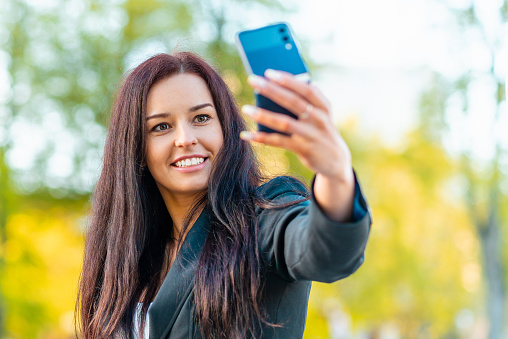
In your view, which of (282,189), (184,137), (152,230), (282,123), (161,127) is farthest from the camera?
(152,230)

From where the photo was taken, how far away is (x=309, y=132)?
46.6 inches

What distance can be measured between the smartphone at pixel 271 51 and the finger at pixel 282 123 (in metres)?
0.11

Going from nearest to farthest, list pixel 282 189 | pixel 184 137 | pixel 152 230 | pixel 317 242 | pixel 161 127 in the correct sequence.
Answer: pixel 317 242 → pixel 282 189 → pixel 184 137 → pixel 161 127 → pixel 152 230

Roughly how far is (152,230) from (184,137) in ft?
1.63

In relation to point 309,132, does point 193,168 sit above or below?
above

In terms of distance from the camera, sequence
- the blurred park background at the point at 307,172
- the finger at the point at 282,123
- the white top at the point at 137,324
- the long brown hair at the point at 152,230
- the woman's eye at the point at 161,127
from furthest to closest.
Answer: the blurred park background at the point at 307,172, the woman's eye at the point at 161,127, the white top at the point at 137,324, the long brown hair at the point at 152,230, the finger at the point at 282,123

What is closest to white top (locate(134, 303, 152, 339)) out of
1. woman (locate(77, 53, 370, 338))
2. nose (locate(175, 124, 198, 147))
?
woman (locate(77, 53, 370, 338))

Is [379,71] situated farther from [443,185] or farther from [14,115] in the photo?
[14,115]

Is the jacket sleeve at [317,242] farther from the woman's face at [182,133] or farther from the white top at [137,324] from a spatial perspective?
the white top at [137,324]

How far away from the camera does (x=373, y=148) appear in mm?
13766

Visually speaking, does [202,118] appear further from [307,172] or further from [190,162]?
[307,172]

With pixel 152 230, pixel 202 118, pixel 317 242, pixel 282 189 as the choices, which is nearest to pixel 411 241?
pixel 152 230

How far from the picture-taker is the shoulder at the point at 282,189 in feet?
5.88

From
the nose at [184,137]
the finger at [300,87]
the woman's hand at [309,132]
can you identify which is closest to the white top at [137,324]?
the nose at [184,137]
